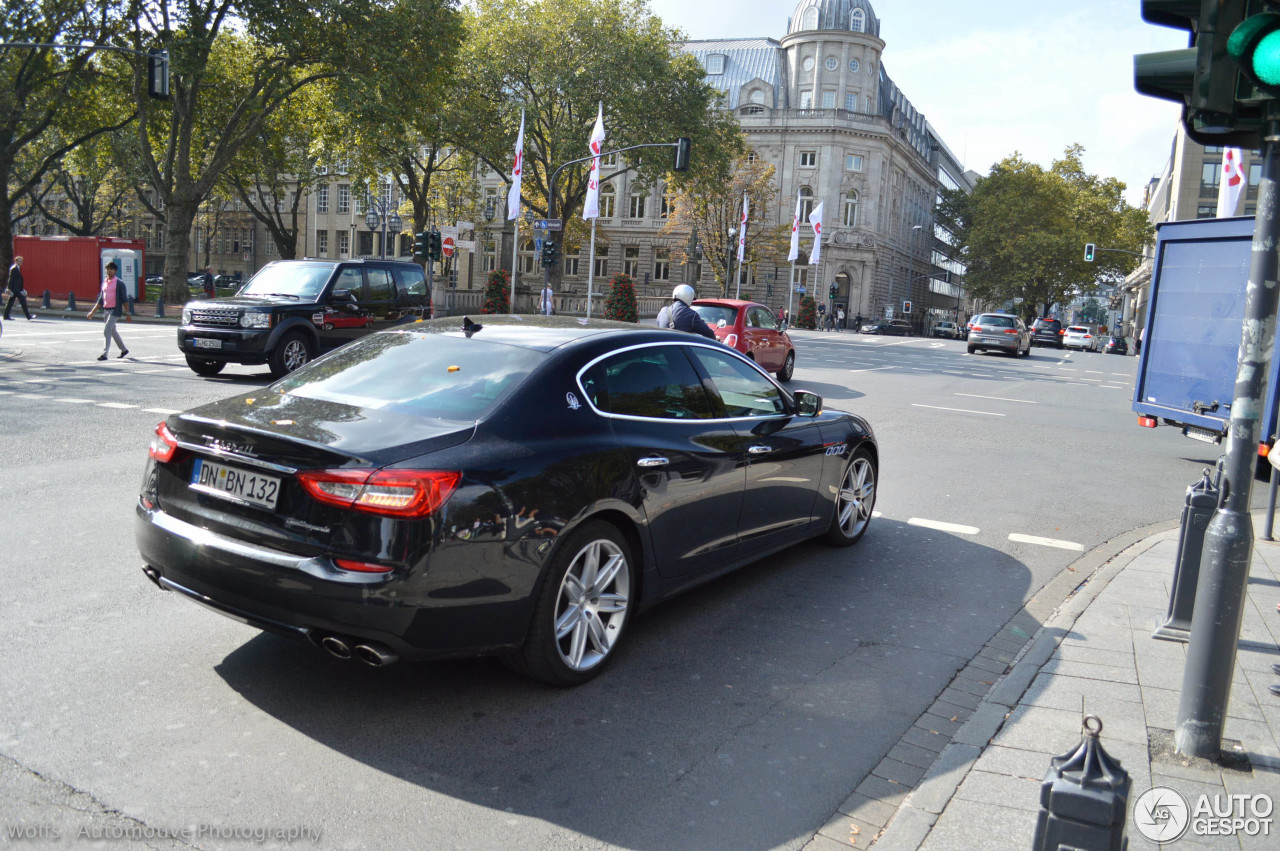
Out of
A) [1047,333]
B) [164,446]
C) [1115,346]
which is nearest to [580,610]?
[164,446]

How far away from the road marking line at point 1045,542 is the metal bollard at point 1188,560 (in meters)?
2.11

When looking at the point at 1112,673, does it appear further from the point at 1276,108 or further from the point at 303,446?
the point at 303,446

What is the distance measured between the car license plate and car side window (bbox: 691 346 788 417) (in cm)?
238

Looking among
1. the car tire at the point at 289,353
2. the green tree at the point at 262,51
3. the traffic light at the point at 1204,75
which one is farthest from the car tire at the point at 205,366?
the green tree at the point at 262,51

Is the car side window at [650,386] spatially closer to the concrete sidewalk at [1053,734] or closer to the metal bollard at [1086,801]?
the concrete sidewalk at [1053,734]

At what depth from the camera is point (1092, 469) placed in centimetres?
1142

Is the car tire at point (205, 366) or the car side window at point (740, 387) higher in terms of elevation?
the car side window at point (740, 387)

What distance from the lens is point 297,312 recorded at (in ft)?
49.2

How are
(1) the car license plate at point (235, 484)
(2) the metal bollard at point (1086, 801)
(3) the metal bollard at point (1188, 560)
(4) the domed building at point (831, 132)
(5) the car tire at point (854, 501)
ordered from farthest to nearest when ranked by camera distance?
(4) the domed building at point (831, 132), (5) the car tire at point (854, 501), (3) the metal bollard at point (1188, 560), (1) the car license plate at point (235, 484), (2) the metal bollard at point (1086, 801)

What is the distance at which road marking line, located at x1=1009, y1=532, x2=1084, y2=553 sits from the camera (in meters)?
7.43

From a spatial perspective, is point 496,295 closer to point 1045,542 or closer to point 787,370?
point 787,370

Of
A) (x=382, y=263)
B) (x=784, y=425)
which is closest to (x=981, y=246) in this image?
(x=382, y=263)

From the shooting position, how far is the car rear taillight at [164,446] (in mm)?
4125

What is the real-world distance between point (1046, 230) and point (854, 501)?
82109mm
